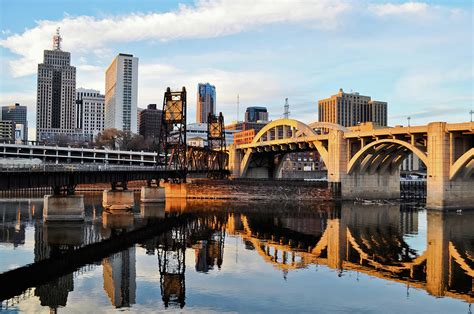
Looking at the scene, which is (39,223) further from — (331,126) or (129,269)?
(331,126)

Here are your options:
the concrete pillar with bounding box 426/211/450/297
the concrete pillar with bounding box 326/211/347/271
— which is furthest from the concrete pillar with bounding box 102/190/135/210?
the concrete pillar with bounding box 426/211/450/297

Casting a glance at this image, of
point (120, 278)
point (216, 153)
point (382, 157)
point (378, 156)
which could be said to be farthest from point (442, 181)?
point (216, 153)

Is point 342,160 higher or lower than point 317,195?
higher

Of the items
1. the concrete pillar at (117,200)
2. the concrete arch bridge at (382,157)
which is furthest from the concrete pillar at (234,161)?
the concrete pillar at (117,200)

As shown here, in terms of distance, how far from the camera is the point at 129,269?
33938 mm

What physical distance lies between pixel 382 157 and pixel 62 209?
68.0 meters

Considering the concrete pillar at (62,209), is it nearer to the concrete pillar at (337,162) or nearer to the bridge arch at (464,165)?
the bridge arch at (464,165)

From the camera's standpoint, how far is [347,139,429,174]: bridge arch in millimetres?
94500

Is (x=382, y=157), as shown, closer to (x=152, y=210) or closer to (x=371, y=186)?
(x=371, y=186)

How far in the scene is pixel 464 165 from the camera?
7600 cm

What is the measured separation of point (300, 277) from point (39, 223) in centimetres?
3528

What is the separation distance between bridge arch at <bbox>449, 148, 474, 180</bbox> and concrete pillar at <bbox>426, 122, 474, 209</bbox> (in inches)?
31.8

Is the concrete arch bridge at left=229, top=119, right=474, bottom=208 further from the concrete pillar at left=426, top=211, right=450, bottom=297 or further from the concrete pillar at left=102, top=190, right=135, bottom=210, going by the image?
the concrete pillar at left=102, top=190, right=135, bottom=210

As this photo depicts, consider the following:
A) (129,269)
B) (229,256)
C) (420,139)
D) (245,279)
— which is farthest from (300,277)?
(420,139)
